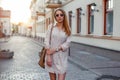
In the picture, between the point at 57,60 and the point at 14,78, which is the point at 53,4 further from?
the point at 57,60

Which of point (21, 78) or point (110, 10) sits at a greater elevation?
point (110, 10)

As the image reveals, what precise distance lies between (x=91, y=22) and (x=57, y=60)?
16395mm

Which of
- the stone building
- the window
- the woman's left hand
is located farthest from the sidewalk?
the woman's left hand

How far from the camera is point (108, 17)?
58.7ft

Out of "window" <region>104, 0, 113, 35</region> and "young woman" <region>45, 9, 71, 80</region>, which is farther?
"window" <region>104, 0, 113, 35</region>

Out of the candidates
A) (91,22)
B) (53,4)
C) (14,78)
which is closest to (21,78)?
(14,78)

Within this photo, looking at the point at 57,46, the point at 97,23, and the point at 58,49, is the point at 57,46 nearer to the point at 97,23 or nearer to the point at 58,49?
the point at 58,49

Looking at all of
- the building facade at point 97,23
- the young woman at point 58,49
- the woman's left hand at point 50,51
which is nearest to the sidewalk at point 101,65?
the building facade at point 97,23

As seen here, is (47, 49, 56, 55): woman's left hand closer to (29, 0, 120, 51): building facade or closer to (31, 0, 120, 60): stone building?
(31, 0, 120, 60): stone building

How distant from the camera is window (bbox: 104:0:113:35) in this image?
17422 millimetres

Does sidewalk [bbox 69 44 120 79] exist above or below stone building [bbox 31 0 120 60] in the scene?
below

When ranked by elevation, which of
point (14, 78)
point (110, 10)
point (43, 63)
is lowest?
point (14, 78)

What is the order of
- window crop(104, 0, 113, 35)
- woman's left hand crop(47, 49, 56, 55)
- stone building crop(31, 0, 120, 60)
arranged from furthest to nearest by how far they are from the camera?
window crop(104, 0, 113, 35) → stone building crop(31, 0, 120, 60) → woman's left hand crop(47, 49, 56, 55)

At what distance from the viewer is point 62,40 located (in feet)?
17.0
